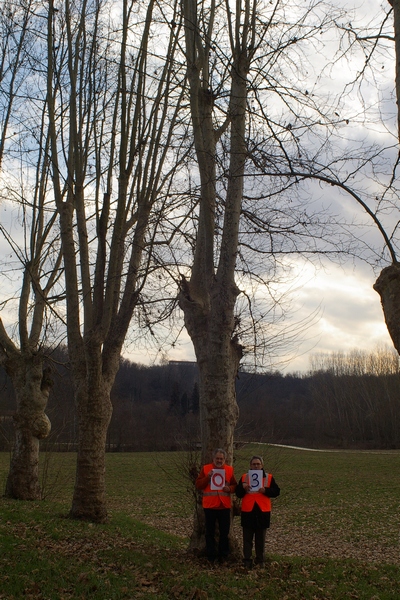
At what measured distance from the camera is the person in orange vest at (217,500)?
658cm

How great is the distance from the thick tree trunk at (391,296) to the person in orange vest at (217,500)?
366 cm

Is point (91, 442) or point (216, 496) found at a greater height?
point (91, 442)

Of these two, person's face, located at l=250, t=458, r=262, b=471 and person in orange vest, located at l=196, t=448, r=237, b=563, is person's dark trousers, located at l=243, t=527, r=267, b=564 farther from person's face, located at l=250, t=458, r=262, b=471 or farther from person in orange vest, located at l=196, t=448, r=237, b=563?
person's face, located at l=250, t=458, r=262, b=471

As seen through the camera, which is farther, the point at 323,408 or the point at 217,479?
the point at 323,408

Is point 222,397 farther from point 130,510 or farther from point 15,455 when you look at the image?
point 130,510

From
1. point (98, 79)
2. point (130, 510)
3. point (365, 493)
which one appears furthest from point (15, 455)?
point (365, 493)

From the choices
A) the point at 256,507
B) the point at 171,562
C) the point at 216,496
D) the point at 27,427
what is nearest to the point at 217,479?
the point at 216,496

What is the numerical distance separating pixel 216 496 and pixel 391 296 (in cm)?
410

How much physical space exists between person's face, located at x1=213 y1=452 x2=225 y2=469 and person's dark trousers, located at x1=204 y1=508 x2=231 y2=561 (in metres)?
0.56

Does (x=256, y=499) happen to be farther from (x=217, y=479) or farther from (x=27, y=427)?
(x=27, y=427)

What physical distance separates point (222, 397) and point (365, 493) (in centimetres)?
1895

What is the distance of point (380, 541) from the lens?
13461mm

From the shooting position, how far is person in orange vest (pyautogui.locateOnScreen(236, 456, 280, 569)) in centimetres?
656

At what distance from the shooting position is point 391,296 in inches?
140
